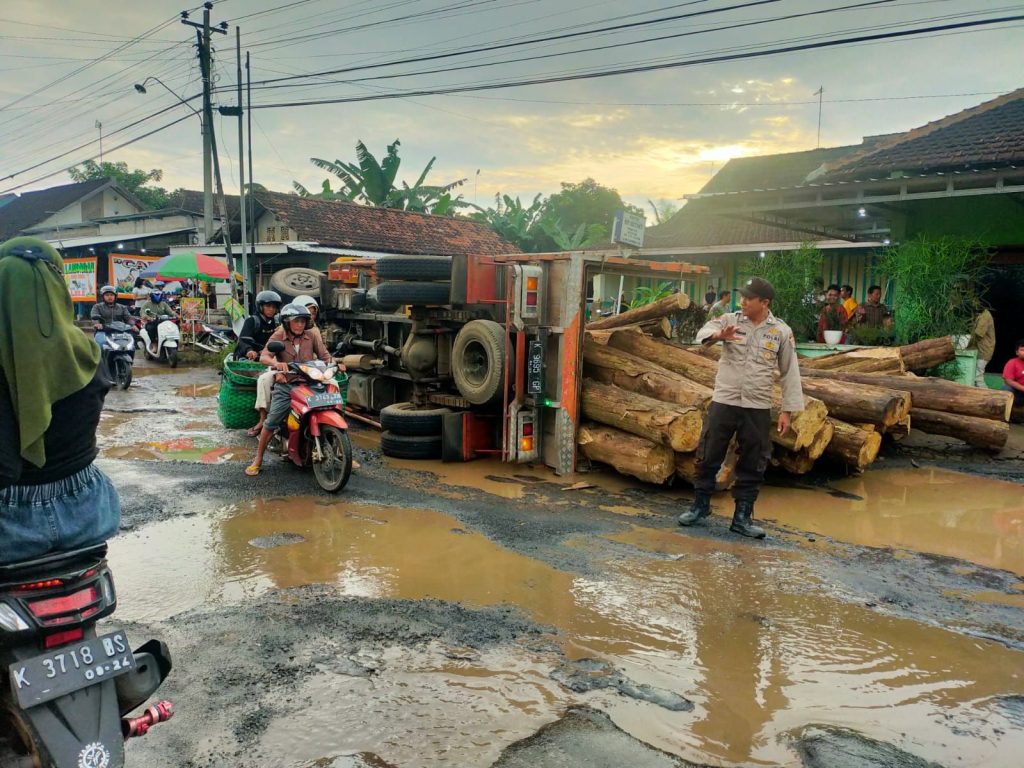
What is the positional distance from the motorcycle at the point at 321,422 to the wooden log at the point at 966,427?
6.43 m

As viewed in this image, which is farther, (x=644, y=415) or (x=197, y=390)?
(x=197, y=390)

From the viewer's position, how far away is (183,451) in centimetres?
819

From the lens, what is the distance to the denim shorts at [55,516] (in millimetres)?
2232

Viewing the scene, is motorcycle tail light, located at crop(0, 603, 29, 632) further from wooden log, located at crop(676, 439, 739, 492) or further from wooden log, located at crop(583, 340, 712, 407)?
wooden log, located at crop(583, 340, 712, 407)

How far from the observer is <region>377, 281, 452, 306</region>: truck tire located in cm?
814

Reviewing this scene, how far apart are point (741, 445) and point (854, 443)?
2.09 meters

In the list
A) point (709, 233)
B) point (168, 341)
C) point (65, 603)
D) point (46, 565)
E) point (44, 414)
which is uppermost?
point (709, 233)

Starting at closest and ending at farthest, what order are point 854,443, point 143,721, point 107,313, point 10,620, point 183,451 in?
point 10,620, point 143,721, point 854,443, point 183,451, point 107,313

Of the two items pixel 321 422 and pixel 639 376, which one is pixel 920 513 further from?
pixel 321 422

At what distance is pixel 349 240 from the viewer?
984 inches

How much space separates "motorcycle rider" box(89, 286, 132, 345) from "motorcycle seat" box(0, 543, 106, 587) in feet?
37.2

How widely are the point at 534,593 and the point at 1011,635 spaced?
2614 mm

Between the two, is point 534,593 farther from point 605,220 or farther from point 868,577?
point 605,220

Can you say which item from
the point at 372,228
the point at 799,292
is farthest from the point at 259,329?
the point at 372,228
